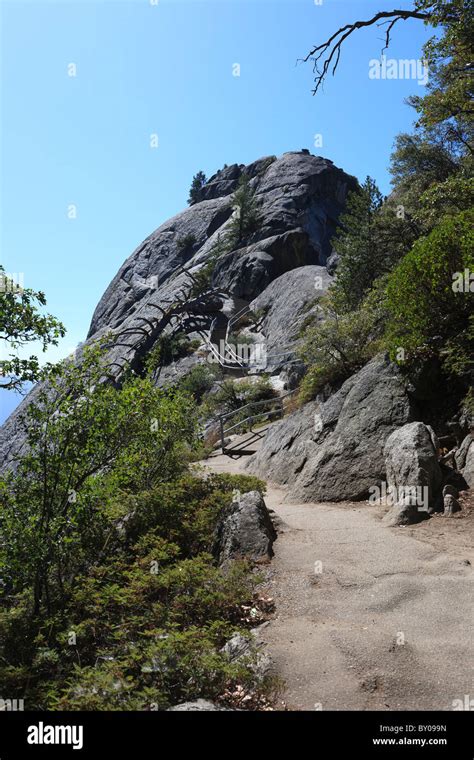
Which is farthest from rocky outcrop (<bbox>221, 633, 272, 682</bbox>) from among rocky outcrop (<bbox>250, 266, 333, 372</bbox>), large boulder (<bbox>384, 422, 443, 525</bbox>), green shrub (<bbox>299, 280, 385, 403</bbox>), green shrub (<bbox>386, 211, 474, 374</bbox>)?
rocky outcrop (<bbox>250, 266, 333, 372</bbox>)

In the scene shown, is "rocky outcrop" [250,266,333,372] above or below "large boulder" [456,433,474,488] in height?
above

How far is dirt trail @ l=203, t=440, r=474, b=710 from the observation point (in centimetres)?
407

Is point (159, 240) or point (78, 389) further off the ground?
point (159, 240)

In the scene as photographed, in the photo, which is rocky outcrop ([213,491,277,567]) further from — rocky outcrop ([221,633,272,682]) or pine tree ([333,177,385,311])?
pine tree ([333,177,385,311])

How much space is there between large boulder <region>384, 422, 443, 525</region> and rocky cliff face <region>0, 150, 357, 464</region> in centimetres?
2095

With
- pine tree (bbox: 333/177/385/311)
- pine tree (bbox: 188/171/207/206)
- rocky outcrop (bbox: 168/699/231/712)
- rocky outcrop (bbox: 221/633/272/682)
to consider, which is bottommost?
rocky outcrop (bbox: 168/699/231/712)

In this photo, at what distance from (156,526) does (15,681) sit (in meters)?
3.25

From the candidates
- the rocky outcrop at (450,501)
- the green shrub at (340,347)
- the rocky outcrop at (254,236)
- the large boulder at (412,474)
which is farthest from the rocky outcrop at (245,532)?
the rocky outcrop at (254,236)

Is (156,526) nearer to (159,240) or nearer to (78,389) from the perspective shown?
(78,389)

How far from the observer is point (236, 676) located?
13.9 feet

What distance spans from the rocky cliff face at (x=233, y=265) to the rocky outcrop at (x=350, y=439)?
58.4 feet

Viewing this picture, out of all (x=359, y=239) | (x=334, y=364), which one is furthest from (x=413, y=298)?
(x=359, y=239)

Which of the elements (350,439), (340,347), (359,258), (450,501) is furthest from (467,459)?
(359,258)

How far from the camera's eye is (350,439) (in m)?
10.0
